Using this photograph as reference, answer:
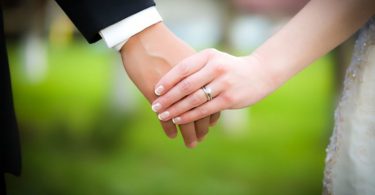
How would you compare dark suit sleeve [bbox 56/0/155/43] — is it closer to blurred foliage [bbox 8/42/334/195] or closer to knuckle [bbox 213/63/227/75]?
knuckle [bbox 213/63/227/75]

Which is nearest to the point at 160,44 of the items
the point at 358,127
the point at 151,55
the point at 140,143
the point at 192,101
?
the point at 151,55

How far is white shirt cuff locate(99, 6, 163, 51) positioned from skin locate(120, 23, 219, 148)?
0.02m

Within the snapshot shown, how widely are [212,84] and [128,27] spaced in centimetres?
19

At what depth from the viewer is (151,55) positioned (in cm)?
87

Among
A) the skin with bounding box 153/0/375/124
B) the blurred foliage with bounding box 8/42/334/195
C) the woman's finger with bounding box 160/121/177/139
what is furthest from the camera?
the blurred foliage with bounding box 8/42/334/195

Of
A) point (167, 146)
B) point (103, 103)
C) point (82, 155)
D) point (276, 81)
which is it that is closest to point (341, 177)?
point (276, 81)

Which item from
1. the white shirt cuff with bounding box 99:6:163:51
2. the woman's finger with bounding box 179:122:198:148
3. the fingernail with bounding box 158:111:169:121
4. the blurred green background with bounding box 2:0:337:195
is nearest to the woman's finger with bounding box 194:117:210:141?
the woman's finger with bounding box 179:122:198:148

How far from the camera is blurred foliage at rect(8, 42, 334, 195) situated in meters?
1.83

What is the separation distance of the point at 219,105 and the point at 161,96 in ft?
0.38

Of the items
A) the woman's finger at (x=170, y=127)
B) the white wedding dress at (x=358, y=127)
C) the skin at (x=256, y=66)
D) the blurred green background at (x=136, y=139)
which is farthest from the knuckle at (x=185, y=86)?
the blurred green background at (x=136, y=139)

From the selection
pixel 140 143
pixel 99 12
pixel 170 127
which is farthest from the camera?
pixel 140 143

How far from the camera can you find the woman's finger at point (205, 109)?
831mm

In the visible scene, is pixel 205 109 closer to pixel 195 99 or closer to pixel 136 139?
pixel 195 99

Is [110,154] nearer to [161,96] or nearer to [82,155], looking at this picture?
[82,155]
